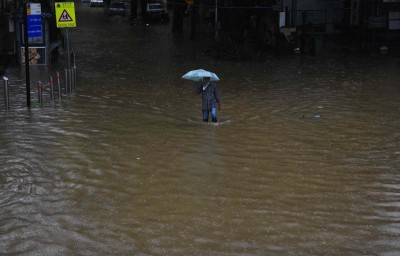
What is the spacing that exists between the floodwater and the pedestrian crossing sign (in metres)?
2.15

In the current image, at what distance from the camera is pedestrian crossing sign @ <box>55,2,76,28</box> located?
20547 mm

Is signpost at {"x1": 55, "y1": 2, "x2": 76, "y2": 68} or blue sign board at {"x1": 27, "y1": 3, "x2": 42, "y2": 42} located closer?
signpost at {"x1": 55, "y1": 2, "x2": 76, "y2": 68}

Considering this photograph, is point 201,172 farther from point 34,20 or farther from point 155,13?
point 155,13

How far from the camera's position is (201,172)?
37.0 feet

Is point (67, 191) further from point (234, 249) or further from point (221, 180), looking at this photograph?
point (234, 249)

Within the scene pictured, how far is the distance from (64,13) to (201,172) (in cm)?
1117

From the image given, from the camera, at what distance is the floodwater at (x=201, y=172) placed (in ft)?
27.2

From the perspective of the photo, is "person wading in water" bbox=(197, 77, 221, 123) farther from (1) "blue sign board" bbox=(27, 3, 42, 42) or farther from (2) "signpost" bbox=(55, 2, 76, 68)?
(1) "blue sign board" bbox=(27, 3, 42, 42)

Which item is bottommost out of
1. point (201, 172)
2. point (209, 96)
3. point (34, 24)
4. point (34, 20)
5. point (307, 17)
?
point (201, 172)

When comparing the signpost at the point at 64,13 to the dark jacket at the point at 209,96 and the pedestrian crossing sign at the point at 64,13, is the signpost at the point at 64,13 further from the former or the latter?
the dark jacket at the point at 209,96

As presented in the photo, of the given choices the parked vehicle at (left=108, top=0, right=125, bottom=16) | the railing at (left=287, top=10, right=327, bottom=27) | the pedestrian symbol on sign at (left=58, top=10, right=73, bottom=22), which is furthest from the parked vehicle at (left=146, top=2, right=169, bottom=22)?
the pedestrian symbol on sign at (left=58, top=10, right=73, bottom=22)

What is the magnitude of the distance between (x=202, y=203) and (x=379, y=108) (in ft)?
30.9

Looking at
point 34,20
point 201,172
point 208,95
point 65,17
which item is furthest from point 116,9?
point 201,172

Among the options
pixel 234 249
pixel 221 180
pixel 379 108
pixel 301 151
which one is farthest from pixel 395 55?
pixel 234 249
